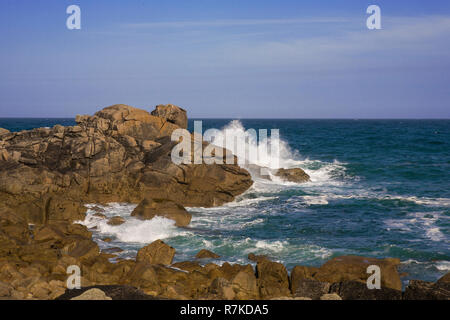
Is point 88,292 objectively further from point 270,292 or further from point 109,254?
point 109,254

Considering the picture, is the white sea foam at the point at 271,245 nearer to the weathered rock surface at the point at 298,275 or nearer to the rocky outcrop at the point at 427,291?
the weathered rock surface at the point at 298,275

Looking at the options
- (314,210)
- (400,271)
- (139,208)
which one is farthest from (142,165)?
(400,271)

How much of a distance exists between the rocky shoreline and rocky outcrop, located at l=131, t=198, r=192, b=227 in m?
0.05

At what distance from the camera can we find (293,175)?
107 ft

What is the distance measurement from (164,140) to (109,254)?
1235 centimetres

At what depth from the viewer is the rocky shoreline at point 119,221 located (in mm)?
11766

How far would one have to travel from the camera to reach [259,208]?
24.9 meters

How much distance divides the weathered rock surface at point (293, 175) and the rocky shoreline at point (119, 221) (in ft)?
0.23

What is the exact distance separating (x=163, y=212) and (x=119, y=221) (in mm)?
1900

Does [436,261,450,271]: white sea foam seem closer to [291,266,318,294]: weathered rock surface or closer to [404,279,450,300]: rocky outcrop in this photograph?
[404,279,450,300]: rocky outcrop

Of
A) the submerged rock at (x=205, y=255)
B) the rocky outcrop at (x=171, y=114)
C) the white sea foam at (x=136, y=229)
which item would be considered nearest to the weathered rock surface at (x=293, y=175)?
the rocky outcrop at (x=171, y=114)

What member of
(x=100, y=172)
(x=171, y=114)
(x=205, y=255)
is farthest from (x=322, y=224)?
(x=171, y=114)

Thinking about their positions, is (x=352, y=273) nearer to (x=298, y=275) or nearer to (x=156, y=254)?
(x=298, y=275)

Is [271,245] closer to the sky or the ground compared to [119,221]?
→ closer to the ground
